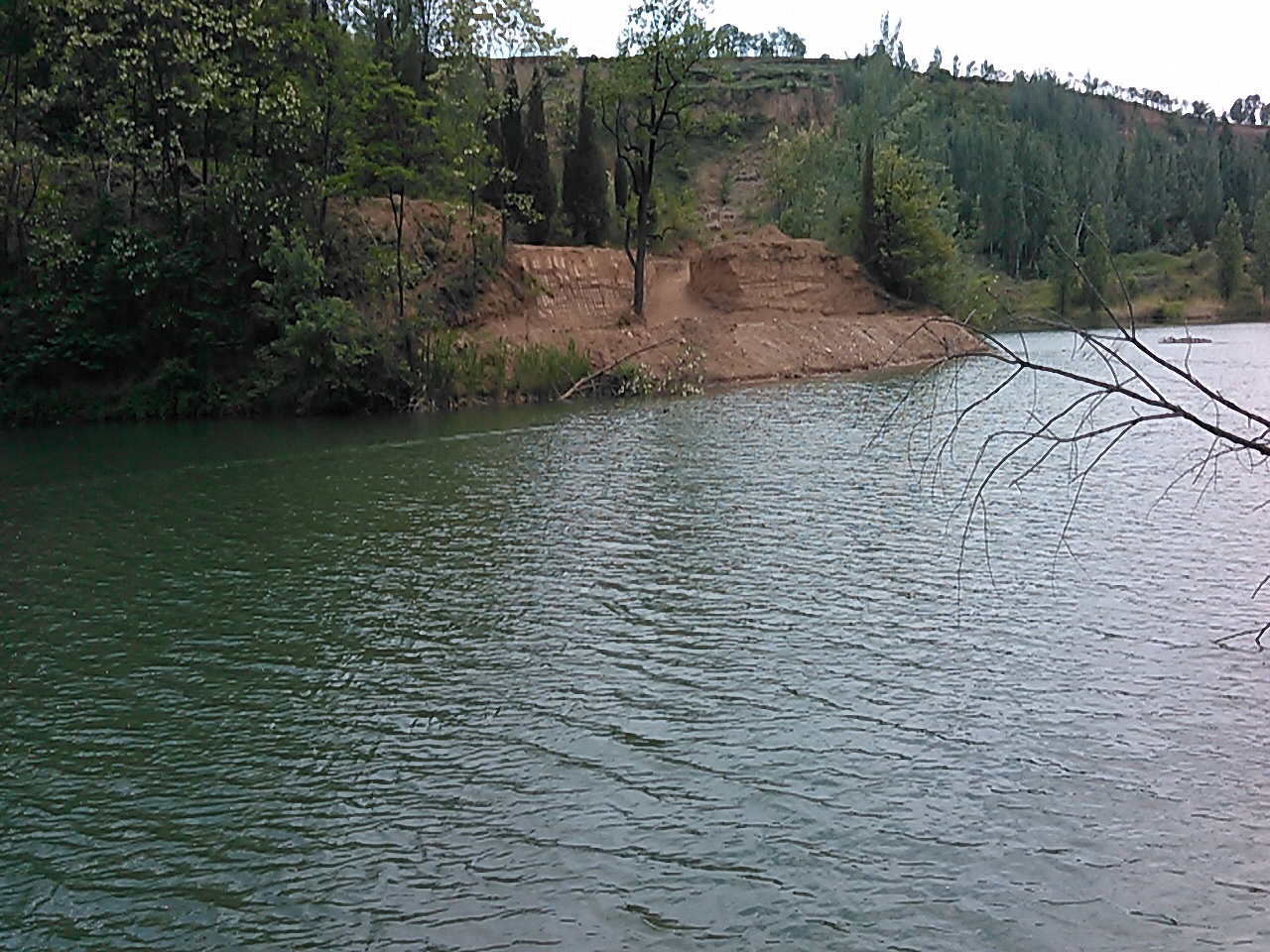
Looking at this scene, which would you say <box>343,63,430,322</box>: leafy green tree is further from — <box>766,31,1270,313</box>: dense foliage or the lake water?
the lake water

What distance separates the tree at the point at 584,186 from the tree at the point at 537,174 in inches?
43.2

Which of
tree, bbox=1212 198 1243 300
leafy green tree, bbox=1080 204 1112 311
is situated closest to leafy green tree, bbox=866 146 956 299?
leafy green tree, bbox=1080 204 1112 311

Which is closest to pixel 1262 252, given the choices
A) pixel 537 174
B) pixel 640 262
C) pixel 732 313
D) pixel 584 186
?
pixel 732 313

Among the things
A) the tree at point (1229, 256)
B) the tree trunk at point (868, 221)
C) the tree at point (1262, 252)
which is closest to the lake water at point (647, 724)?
the tree trunk at point (868, 221)

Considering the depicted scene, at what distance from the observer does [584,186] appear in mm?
50562

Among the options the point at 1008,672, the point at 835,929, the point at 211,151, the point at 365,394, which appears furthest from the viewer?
the point at 211,151

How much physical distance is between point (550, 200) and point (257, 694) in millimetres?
41471

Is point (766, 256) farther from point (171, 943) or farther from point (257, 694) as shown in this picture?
point (171, 943)

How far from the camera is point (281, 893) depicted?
658 centimetres

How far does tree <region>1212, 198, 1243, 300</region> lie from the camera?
8600cm

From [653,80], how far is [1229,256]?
62.2 m

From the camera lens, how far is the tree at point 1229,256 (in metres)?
86.0

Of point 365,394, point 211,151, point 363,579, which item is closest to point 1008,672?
point 363,579

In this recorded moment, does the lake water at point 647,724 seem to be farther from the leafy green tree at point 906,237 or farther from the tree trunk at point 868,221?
the tree trunk at point 868,221
